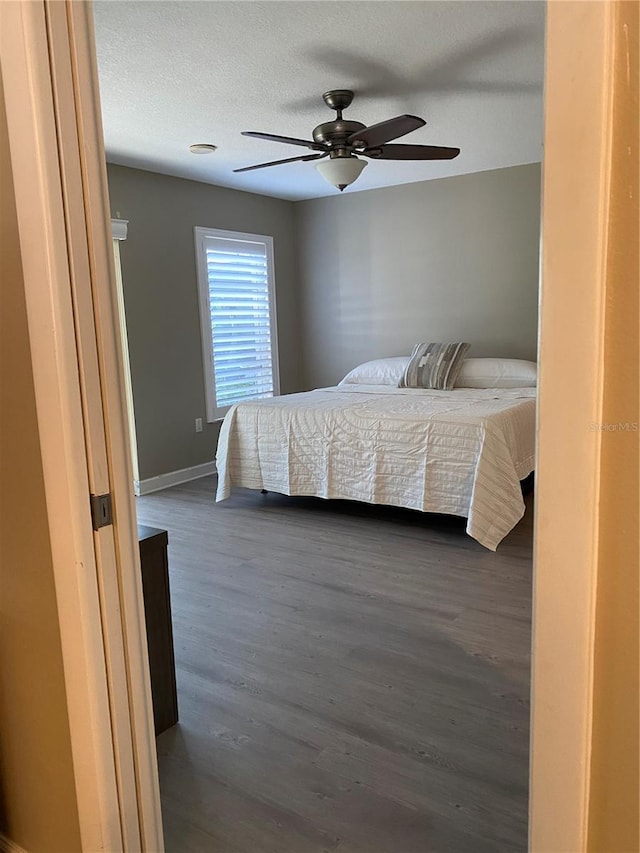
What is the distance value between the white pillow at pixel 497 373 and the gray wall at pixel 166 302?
221 centimetres

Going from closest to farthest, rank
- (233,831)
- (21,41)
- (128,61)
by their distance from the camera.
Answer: (21,41)
(233,831)
(128,61)

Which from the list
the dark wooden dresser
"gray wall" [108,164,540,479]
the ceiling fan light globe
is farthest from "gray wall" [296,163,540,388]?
the dark wooden dresser

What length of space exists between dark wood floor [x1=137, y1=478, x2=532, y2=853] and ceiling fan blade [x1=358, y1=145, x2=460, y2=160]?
2136 millimetres

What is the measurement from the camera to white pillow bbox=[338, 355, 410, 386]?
17.3 ft

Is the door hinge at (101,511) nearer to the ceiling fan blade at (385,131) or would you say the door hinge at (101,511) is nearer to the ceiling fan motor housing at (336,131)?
the ceiling fan blade at (385,131)

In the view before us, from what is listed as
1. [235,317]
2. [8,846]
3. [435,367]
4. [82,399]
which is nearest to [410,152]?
[435,367]

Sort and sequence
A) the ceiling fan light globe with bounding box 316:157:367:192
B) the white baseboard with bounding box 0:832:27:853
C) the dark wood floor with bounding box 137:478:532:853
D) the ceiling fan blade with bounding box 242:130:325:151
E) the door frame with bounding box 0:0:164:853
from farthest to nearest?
the ceiling fan light globe with bounding box 316:157:367:192
the ceiling fan blade with bounding box 242:130:325:151
the dark wood floor with bounding box 137:478:532:853
the white baseboard with bounding box 0:832:27:853
the door frame with bounding box 0:0:164:853

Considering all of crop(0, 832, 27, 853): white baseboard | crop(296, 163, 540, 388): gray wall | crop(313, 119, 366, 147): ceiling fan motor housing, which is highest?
crop(313, 119, 366, 147): ceiling fan motor housing

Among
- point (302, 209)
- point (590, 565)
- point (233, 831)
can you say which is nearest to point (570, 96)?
point (590, 565)

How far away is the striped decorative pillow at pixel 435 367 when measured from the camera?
4855 mm

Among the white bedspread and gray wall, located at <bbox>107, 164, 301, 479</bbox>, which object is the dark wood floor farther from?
gray wall, located at <bbox>107, 164, 301, 479</bbox>

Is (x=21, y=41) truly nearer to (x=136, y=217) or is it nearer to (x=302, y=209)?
(x=136, y=217)

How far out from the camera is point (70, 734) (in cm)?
126

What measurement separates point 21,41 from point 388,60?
226 cm
